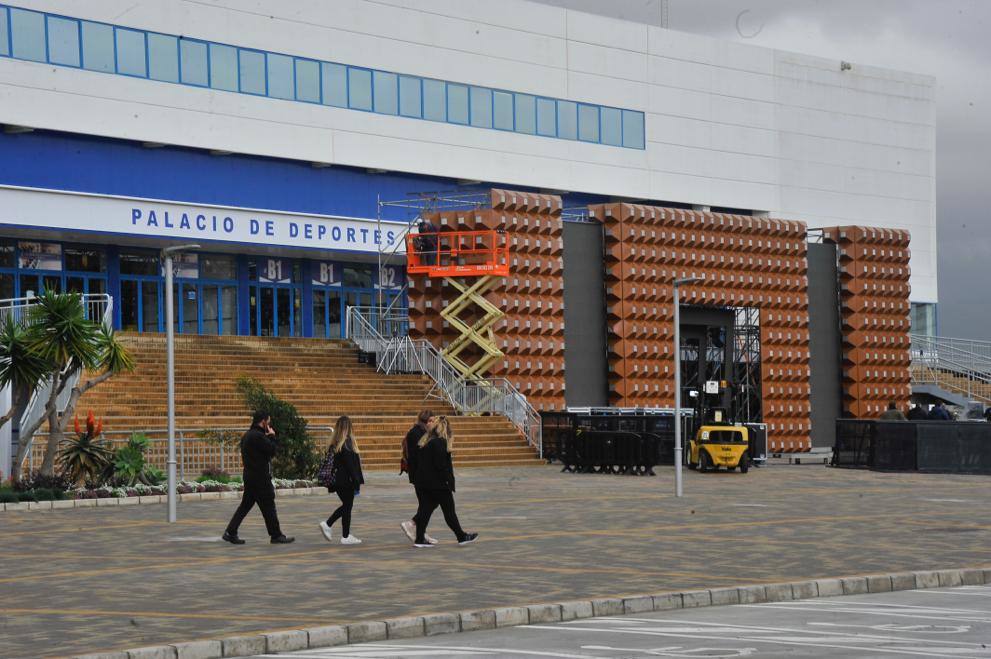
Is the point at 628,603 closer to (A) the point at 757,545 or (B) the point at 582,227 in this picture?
(A) the point at 757,545

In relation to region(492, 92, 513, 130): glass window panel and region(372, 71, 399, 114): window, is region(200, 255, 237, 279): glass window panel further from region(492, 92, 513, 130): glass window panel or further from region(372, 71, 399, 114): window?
region(492, 92, 513, 130): glass window panel

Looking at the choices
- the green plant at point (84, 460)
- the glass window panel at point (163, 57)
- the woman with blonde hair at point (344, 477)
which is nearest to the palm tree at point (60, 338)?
the green plant at point (84, 460)

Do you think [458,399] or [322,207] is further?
[322,207]

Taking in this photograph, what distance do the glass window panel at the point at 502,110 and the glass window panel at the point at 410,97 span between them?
3.41m

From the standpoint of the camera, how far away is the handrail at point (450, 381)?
45188 millimetres

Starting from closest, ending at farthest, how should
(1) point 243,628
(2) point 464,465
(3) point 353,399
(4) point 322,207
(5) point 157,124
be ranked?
(1) point 243,628 → (2) point 464,465 → (3) point 353,399 → (5) point 157,124 → (4) point 322,207

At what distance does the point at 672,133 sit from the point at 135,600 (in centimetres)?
5337

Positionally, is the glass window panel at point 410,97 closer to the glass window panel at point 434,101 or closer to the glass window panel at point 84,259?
the glass window panel at point 434,101

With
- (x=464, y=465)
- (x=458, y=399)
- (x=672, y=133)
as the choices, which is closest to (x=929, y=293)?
(x=672, y=133)

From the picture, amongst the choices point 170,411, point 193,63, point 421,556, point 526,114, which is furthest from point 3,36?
point 421,556

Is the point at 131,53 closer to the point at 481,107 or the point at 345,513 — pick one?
the point at 481,107

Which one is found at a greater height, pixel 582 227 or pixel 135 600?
pixel 582 227

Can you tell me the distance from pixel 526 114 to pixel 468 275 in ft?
51.2

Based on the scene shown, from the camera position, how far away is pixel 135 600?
14.2m
